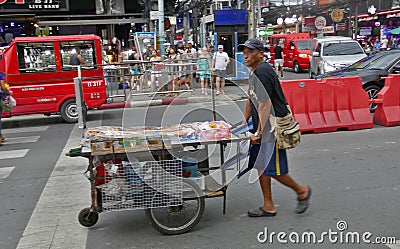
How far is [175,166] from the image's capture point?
446cm

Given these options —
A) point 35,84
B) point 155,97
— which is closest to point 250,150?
point 155,97

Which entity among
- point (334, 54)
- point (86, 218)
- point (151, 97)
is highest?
point (334, 54)

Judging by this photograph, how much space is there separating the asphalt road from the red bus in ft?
11.4

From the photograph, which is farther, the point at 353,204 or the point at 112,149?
the point at 353,204

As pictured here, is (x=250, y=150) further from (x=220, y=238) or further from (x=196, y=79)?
(x=196, y=79)

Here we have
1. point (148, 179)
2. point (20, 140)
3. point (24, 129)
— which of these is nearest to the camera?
point (148, 179)

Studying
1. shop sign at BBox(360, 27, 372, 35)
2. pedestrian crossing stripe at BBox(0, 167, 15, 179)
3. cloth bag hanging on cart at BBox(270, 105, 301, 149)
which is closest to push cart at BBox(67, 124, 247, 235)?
cloth bag hanging on cart at BBox(270, 105, 301, 149)

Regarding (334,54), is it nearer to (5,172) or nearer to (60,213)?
(5,172)

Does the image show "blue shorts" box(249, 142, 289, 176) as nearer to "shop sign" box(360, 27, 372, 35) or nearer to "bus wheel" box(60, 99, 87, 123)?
"bus wheel" box(60, 99, 87, 123)

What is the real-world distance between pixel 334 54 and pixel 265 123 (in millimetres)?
16044

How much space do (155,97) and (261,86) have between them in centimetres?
782

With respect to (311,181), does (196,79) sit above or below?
Result: above

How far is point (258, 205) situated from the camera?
5.28m

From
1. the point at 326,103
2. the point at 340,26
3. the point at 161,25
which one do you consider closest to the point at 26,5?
the point at 161,25
